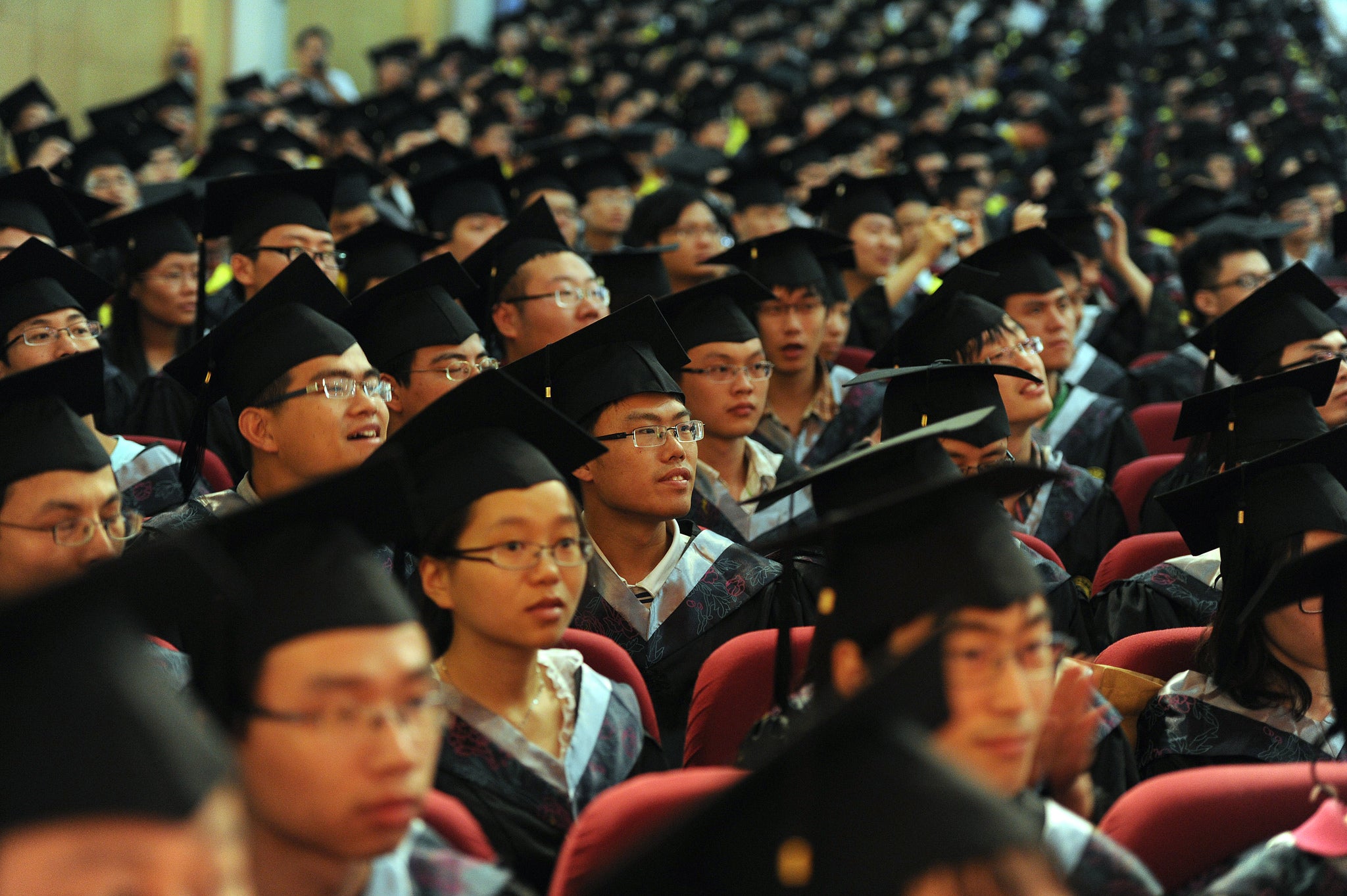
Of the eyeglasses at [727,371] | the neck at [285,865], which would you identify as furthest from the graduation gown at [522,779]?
the eyeglasses at [727,371]

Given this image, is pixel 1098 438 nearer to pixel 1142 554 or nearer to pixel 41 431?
pixel 1142 554

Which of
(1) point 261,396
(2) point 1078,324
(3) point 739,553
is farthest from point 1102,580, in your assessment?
(2) point 1078,324

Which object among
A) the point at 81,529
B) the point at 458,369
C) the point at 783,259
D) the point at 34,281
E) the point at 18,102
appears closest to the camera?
the point at 81,529

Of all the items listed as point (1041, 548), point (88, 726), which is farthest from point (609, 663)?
point (88, 726)

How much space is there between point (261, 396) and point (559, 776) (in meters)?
1.22

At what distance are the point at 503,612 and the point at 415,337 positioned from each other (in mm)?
1520

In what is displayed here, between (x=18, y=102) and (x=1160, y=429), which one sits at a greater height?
(x=18, y=102)

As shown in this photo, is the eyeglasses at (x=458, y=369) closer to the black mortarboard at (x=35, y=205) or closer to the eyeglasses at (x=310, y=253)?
the eyeglasses at (x=310, y=253)

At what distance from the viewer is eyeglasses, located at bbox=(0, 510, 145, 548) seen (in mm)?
2332

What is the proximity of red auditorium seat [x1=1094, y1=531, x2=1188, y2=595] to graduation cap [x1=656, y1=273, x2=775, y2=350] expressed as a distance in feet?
3.89

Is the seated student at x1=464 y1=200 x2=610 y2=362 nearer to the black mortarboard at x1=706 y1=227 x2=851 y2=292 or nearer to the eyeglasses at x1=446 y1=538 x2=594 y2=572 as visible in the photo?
the black mortarboard at x1=706 y1=227 x2=851 y2=292

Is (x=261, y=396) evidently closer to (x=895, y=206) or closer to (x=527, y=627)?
(x=527, y=627)

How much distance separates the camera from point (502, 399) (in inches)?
89.0

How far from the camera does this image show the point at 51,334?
11.5 feet
